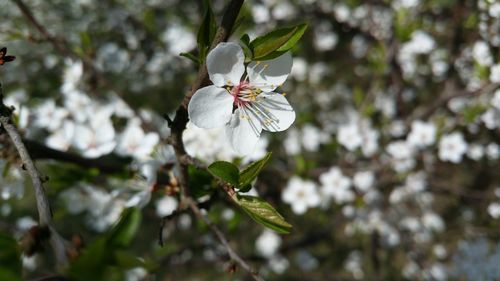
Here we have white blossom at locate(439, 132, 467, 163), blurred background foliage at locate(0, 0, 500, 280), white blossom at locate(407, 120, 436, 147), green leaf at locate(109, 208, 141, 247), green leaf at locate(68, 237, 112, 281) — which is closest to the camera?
green leaf at locate(68, 237, 112, 281)

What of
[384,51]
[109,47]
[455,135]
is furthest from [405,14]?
[109,47]

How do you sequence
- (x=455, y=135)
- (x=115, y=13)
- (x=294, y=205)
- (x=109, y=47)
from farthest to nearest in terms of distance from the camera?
1. (x=115, y=13)
2. (x=109, y=47)
3. (x=455, y=135)
4. (x=294, y=205)

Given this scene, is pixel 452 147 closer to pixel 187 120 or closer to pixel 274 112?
pixel 274 112

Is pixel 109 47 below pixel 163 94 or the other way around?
the other way around

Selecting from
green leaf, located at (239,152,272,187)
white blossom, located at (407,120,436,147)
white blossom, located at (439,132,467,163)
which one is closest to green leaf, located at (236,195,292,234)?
green leaf, located at (239,152,272,187)

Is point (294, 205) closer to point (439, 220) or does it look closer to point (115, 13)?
point (439, 220)

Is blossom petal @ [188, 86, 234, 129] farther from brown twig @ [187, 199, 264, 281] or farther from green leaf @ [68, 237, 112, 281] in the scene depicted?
green leaf @ [68, 237, 112, 281]

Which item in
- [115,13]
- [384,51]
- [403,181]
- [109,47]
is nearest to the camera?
[384,51]
